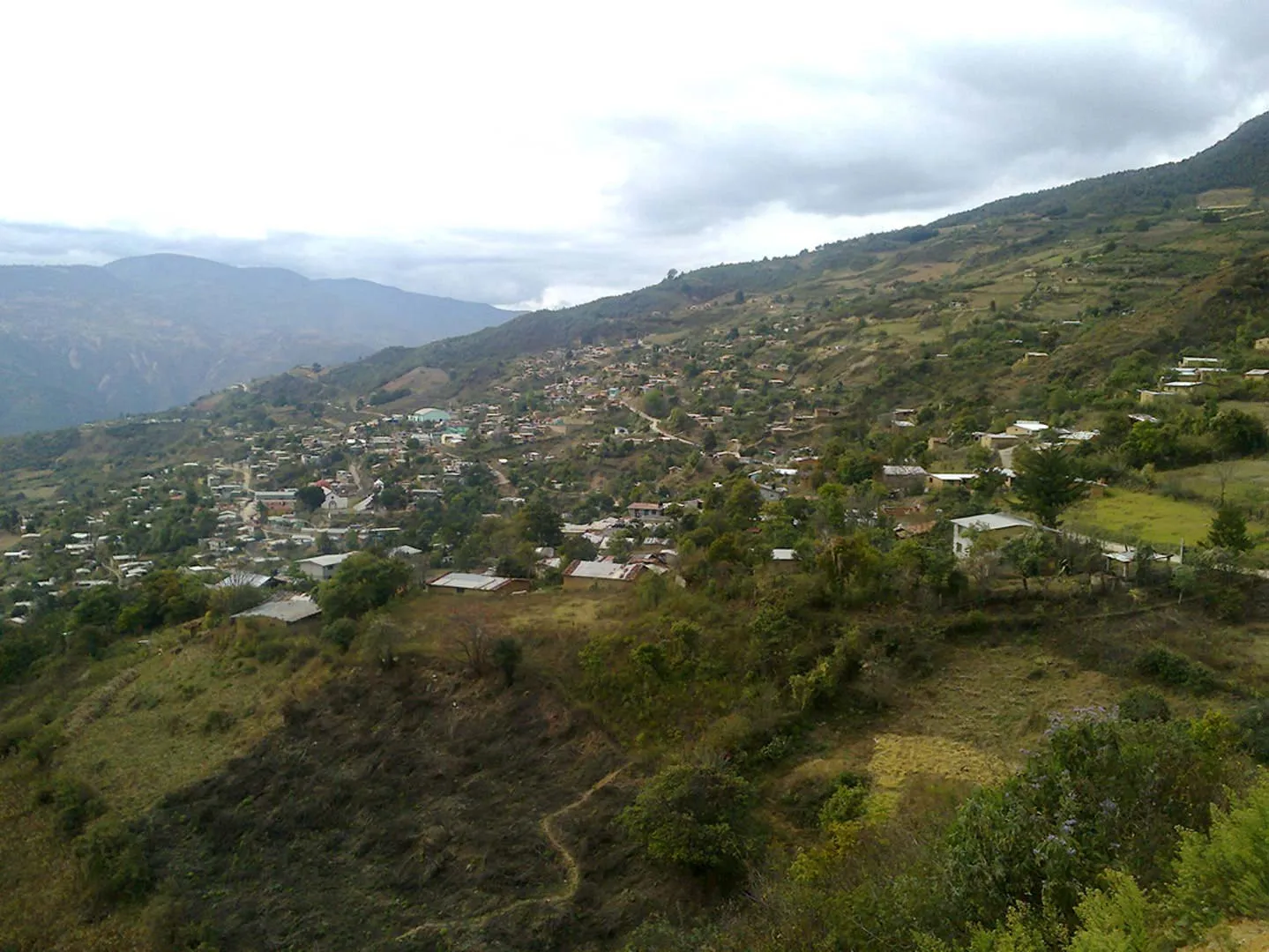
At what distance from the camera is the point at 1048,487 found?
1556 centimetres

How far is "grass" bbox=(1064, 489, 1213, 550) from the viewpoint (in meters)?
14.7

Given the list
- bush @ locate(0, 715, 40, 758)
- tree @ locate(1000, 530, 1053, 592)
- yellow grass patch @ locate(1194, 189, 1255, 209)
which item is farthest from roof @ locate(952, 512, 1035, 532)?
yellow grass patch @ locate(1194, 189, 1255, 209)

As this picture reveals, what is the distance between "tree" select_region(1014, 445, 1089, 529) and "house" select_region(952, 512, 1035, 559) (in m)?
0.39

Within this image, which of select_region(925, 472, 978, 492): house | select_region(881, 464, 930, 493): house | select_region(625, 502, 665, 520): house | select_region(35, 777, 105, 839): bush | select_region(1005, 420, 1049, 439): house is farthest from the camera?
select_region(625, 502, 665, 520): house

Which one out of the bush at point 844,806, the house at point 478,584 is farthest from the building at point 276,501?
the bush at point 844,806

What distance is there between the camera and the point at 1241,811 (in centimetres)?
426

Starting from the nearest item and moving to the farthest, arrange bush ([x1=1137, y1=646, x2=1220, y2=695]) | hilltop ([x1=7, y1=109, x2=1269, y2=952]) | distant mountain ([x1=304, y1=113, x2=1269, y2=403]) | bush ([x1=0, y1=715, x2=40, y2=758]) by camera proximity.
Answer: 1. hilltop ([x1=7, y1=109, x2=1269, y2=952])
2. bush ([x1=1137, y1=646, x2=1220, y2=695])
3. bush ([x1=0, y1=715, x2=40, y2=758])
4. distant mountain ([x1=304, y1=113, x2=1269, y2=403])

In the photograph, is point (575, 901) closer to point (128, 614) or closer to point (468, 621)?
point (468, 621)

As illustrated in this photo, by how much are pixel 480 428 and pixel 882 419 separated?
105 ft

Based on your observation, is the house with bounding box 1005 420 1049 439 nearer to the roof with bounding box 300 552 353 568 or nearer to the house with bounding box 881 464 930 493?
the house with bounding box 881 464 930 493

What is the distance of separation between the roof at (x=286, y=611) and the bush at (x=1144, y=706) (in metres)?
16.9

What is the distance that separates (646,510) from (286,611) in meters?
14.2

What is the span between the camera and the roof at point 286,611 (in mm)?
18547

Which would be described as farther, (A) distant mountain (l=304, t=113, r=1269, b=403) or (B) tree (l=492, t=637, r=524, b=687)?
(A) distant mountain (l=304, t=113, r=1269, b=403)
